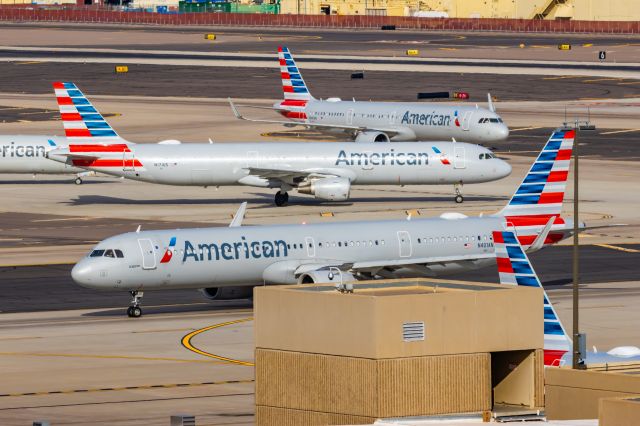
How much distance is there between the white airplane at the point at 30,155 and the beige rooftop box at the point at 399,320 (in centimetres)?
7557

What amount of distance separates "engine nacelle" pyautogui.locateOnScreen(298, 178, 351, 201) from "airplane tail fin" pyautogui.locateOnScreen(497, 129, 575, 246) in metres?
30.3

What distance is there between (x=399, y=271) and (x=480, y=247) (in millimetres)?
4487

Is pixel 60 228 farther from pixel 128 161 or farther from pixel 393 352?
pixel 393 352

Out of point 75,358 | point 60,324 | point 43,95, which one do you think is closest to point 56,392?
point 75,358

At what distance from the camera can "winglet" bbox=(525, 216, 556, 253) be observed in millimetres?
74750

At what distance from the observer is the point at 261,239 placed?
71.4m

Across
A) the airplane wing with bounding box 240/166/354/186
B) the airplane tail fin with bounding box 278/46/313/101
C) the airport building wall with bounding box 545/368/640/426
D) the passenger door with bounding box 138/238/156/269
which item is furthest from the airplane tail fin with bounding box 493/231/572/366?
the airplane tail fin with bounding box 278/46/313/101

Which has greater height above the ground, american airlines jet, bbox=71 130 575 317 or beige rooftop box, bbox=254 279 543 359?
american airlines jet, bbox=71 130 575 317

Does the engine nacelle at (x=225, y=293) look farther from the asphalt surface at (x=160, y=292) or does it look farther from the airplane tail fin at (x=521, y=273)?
the airplane tail fin at (x=521, y=273)

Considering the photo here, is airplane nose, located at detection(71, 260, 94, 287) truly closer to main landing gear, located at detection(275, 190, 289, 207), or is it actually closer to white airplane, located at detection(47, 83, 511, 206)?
white airplane, located at detection(47, 83, 511, 206)

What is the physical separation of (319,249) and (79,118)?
36.6 meters

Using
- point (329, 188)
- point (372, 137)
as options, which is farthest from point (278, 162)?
point (372, 137)

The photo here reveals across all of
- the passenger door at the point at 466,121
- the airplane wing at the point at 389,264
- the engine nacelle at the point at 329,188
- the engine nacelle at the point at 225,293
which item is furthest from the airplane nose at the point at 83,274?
the passenger door at the point at 466,121

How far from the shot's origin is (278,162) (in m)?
106
